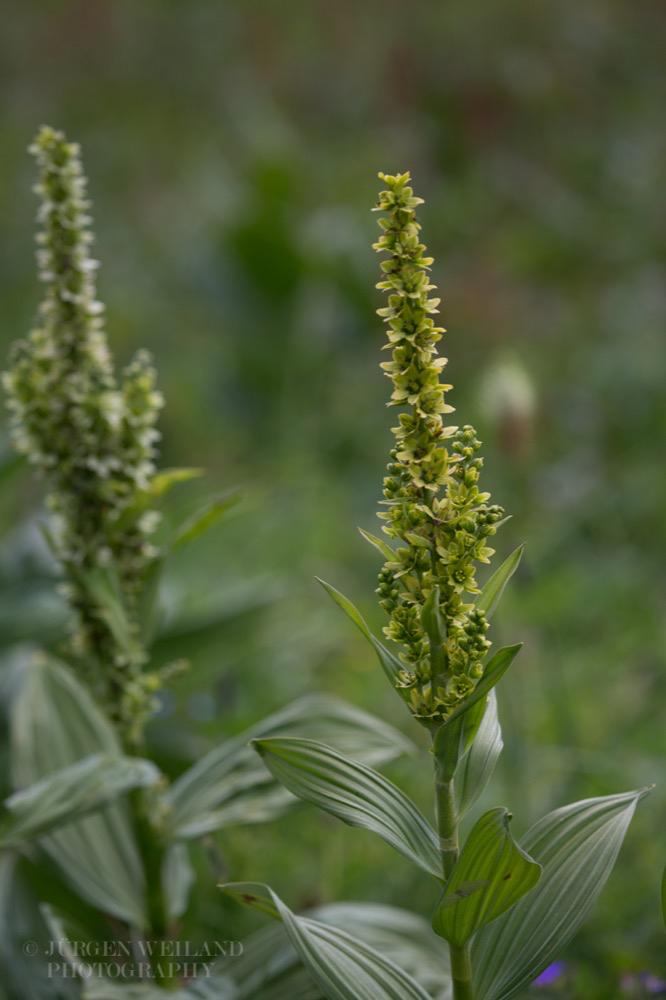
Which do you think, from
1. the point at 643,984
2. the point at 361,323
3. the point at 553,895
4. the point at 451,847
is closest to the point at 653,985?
the point at 643,984

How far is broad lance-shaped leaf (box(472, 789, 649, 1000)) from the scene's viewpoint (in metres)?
1.03

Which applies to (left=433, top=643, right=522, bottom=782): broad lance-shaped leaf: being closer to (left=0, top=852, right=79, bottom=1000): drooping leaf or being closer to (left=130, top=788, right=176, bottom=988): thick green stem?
(left=130, top=788, right=176, bottom=988): thick green stem

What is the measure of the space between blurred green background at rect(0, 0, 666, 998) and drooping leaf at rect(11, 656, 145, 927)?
292mm

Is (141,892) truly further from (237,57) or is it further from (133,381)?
(237,57)

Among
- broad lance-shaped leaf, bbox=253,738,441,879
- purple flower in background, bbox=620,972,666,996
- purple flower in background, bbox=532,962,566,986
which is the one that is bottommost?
purple flower in background, bbox=620,972,666,996

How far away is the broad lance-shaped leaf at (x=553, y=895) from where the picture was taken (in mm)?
1030

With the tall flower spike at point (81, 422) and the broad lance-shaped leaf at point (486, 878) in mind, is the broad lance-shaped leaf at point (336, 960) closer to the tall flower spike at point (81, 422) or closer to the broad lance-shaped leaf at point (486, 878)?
the broad lance-shaped leaf at point (486, 878)

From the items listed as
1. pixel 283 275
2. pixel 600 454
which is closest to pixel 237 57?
pixel 283 275

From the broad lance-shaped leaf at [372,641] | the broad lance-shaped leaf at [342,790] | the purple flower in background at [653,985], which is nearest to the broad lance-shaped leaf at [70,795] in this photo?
the broad lance-shaped leaf at [342,790]

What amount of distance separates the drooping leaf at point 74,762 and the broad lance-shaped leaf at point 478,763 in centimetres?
50

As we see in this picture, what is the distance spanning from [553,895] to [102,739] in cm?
70

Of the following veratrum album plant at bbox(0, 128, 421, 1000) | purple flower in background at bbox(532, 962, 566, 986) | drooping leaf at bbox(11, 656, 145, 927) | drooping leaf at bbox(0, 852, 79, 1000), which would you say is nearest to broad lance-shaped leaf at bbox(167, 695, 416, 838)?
veratrum album plant at bbox(0, 128, 421, 1000)

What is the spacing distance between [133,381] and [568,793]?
1.12 meters

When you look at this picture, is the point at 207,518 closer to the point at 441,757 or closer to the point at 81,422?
the point at 81,422
